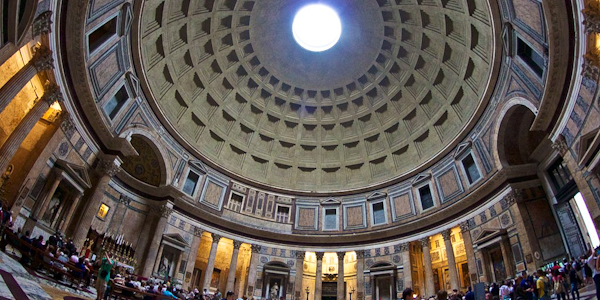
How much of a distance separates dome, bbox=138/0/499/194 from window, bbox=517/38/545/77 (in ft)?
9.23

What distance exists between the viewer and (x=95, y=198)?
58.9 feet

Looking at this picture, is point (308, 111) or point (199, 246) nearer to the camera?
point (199, 246)

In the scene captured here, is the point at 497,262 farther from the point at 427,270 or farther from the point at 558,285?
the point at 558,285

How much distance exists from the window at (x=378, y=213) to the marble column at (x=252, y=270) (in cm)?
1060

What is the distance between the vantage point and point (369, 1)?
27.3 meters

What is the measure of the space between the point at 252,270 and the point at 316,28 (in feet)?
79.6

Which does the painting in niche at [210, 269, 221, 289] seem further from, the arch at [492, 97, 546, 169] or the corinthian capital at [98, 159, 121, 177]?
the arch at [492, 97, 546, 169]

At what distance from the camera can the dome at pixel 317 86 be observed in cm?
2345

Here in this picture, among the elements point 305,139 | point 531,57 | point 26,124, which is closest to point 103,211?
point 26,124

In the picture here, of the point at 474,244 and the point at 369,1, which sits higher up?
the point at 369,1

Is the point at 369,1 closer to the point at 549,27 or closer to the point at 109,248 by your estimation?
the point at 549,27

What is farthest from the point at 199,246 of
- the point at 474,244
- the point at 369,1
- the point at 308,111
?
the point at 369,1

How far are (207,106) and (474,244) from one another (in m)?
24.0

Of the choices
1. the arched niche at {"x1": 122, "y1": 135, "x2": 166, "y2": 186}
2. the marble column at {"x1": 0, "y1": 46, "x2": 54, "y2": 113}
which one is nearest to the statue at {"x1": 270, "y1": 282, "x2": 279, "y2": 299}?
the arched niche at {"x1": 122, "y1": 135, "x2": 166, "y2": 186}
